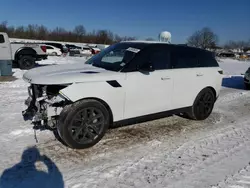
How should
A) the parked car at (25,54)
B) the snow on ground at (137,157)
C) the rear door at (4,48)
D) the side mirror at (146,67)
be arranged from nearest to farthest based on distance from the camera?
the snow on ground at (137,157) → the side mirror at (146,67) → the rear door at (4,48) → the parked car at (25,54)

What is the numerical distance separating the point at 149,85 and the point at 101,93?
102cm

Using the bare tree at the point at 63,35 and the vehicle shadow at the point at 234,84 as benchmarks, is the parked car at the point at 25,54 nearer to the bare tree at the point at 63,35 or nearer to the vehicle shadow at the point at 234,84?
the vehicle shadow at the point at 234,84

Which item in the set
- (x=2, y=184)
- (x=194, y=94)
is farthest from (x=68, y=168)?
(x=194, y=94)

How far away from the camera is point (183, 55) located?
16.9 feet

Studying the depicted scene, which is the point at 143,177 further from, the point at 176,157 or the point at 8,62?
the point at 8,62

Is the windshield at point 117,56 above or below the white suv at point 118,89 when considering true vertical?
above

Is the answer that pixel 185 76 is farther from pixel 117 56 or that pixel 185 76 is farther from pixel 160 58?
pixel 117 56

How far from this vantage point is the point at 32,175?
3098 millimetres

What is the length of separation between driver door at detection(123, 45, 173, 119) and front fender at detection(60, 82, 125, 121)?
0.43ft

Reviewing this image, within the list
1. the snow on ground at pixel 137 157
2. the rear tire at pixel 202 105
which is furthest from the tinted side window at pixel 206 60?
the snow on ground at pixel 137 157

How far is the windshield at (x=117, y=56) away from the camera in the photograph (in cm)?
433

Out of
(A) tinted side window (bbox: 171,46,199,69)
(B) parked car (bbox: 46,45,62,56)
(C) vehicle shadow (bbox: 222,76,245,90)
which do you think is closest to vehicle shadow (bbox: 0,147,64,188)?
(A) tinted side window (bbox: 171,46,199,69)

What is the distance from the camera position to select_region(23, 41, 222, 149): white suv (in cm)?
367


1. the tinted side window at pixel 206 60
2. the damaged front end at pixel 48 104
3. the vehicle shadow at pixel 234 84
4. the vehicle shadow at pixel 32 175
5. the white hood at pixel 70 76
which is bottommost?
the vehicle shadow at pixel 32 175
